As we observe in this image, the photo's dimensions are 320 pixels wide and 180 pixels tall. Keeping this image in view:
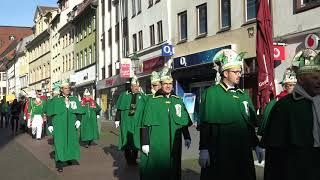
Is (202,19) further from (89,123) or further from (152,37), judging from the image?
(89,123)

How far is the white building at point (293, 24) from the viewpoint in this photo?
1781 centimetres

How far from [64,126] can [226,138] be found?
275 inches

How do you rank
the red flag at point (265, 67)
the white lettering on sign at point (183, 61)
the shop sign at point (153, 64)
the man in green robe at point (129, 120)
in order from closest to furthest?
the man in green robe at point (129, 120) < the red flag at point (265, 67) < the white lettering on sign at point (183, 61) < the shop sign at point (153, 64)

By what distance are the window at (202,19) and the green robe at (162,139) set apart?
Result: 18.9m

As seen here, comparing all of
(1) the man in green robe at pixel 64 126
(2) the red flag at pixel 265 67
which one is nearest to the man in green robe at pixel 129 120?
(1) the man in green robe at pixel 64 126

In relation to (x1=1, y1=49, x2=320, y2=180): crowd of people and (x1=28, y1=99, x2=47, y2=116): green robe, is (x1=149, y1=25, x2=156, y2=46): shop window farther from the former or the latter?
(x1=1, y1=49, x2=320, y2=180): crowd of people

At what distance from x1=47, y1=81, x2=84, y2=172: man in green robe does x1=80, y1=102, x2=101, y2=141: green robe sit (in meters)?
5.26

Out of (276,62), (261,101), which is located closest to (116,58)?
(276,62)

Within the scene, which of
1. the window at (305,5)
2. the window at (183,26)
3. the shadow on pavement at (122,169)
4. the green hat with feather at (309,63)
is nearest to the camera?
the green hat with feather at (309,63)

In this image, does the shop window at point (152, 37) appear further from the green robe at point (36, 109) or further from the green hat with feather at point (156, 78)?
the green hat with feather at point (156, 78)

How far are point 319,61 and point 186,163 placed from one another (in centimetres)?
694

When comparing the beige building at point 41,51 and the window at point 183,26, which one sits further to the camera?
the beige building at point 41,51

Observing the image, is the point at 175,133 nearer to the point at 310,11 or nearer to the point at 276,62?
the point at 310,11

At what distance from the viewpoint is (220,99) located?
6.05m
